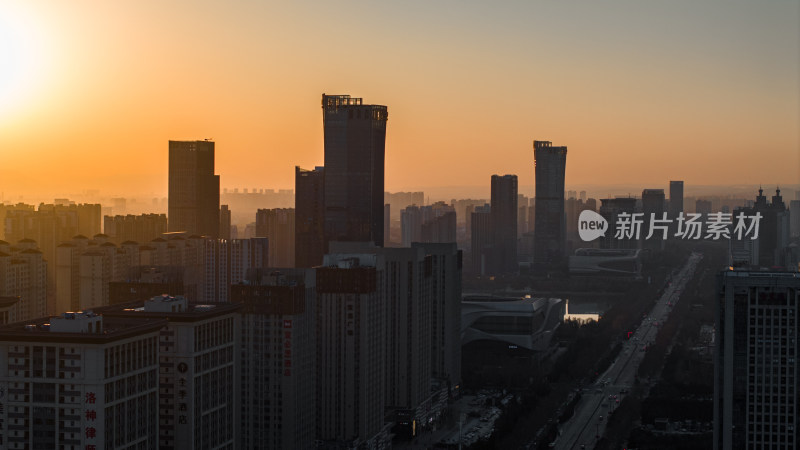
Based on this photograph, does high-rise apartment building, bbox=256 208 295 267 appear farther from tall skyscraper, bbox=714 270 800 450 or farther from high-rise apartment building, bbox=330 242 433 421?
tall skyscraper, bbox=714 270 800 450

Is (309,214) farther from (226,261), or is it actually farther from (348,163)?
(226,261)

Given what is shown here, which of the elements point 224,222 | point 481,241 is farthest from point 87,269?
point 481,241

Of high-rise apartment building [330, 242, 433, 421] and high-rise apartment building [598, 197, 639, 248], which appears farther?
high-rise apartment building [598, 197, 639, 248]

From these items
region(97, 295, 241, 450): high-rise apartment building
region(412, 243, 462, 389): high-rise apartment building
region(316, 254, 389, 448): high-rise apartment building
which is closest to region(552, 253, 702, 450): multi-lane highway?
region(412, 243, 462, 389): high-rise apartment building

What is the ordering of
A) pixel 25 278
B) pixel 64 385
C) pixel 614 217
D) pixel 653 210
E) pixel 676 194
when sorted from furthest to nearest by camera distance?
1. pixel 676 194
2. pixel 653 210
3. pixel 614 217
4. pixel 25 278
5. pixel 64 385

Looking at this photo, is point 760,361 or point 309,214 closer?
point 760,361

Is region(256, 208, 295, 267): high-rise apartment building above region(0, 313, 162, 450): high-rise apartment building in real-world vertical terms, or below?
above

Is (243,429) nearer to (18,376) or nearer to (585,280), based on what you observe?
(18,376)
